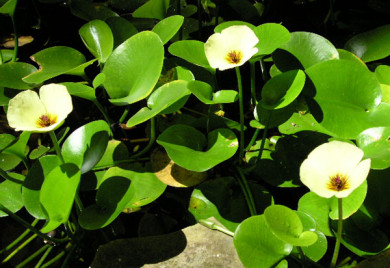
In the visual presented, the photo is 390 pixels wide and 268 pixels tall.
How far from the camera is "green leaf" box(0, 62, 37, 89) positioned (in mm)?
1235

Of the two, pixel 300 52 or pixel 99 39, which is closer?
pixel 300 52

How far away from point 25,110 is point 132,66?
33cm

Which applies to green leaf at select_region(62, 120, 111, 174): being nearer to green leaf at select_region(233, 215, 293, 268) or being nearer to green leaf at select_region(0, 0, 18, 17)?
green leaf at select_region(233, 215, 293, 268)

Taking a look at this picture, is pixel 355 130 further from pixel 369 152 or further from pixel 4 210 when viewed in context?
pixel 4 210

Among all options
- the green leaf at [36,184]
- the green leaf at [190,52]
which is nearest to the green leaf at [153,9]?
the green leaf at [190,52]

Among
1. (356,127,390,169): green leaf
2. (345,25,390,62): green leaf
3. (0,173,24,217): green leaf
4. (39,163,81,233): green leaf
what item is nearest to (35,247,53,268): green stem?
(0,173,24,217): green leaf

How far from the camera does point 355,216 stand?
947 millimetres

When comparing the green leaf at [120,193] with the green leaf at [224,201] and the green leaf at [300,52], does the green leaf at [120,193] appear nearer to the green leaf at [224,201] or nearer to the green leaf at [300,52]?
the green leaf at [224,201]

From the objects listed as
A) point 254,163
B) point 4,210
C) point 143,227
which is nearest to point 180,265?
point 143,227

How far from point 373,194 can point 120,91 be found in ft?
2.37

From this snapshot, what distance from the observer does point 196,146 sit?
3.45 ft

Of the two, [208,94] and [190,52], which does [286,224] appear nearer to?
[208,94]

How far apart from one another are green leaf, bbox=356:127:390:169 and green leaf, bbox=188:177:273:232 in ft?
0.90

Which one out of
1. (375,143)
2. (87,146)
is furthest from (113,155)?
(375,143)
